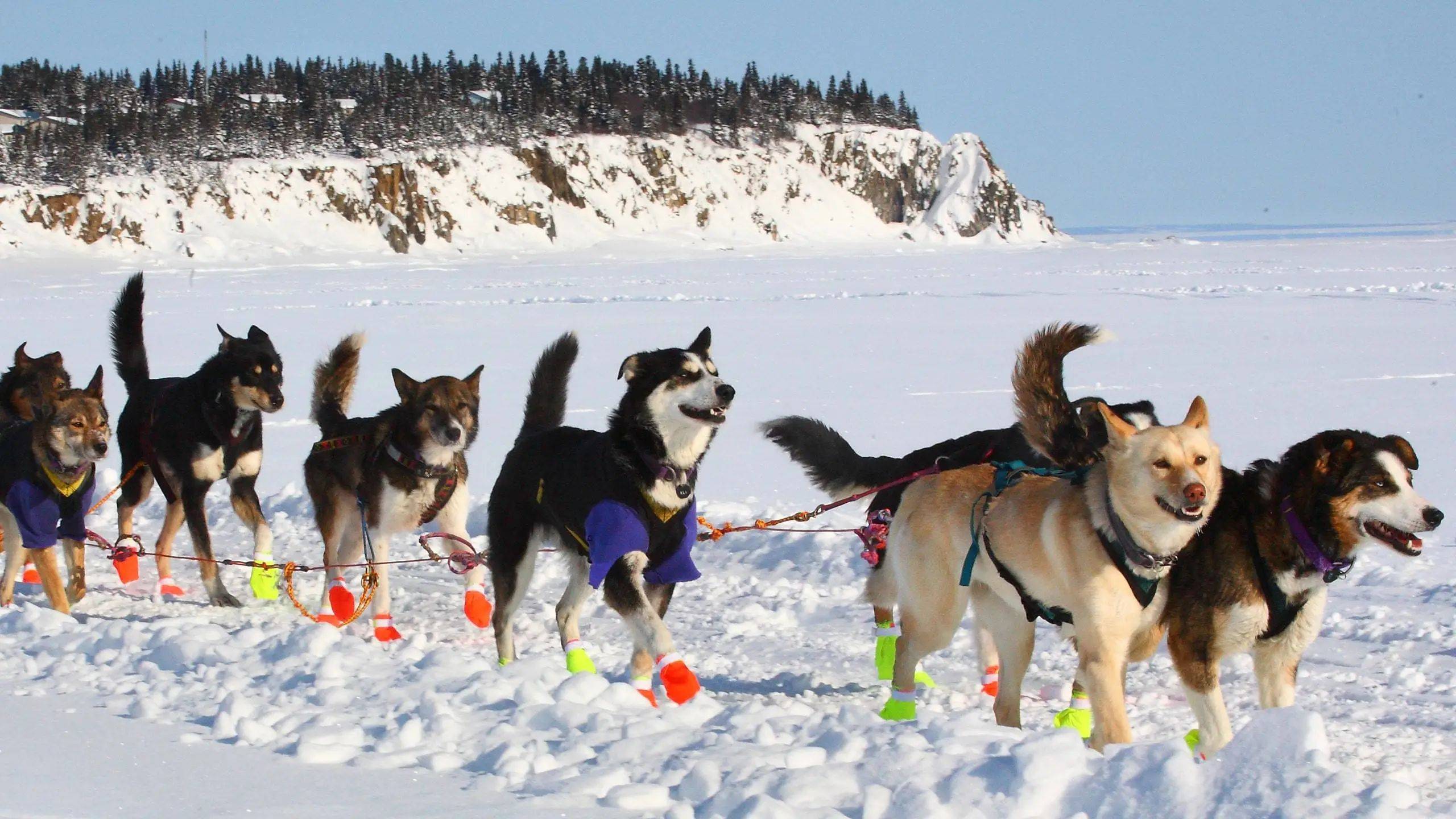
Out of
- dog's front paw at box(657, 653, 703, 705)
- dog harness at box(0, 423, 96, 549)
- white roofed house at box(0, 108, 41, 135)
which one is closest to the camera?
dog's front paw at box(657, 653, 703, 705)

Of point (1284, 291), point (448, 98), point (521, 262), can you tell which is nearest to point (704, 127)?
point (448, 98)

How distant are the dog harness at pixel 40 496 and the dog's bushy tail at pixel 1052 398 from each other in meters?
4.53

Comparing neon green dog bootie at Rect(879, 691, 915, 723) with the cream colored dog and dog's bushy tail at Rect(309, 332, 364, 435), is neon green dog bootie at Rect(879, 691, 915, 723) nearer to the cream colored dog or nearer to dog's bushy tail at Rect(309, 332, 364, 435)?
the cream colored dog

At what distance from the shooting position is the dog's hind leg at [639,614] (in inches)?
179

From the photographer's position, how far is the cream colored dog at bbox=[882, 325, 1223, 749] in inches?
154

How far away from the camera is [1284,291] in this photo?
26.0m

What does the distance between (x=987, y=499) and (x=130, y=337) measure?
579cm

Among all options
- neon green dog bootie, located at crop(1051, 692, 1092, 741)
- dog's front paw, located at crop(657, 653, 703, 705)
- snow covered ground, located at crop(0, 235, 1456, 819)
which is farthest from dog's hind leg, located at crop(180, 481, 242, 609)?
neon green dog bootie, located at crop(1051, 692, 1092, 741)

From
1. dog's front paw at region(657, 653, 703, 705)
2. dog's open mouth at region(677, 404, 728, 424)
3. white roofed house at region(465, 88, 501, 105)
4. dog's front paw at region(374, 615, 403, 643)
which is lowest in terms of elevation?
dog's front paw at region(374, 615, 403, 643)

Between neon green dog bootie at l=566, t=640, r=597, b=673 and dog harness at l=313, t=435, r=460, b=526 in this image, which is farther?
dog harness at l=313, t=435, r=460, b=526

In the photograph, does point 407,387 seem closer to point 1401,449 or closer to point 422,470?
point 422,470

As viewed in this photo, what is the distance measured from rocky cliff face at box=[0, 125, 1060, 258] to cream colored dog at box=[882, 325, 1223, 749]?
57.9 metres

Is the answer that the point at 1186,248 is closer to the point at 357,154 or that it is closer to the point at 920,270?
the point at 920,270

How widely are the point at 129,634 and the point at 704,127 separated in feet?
→ 326
